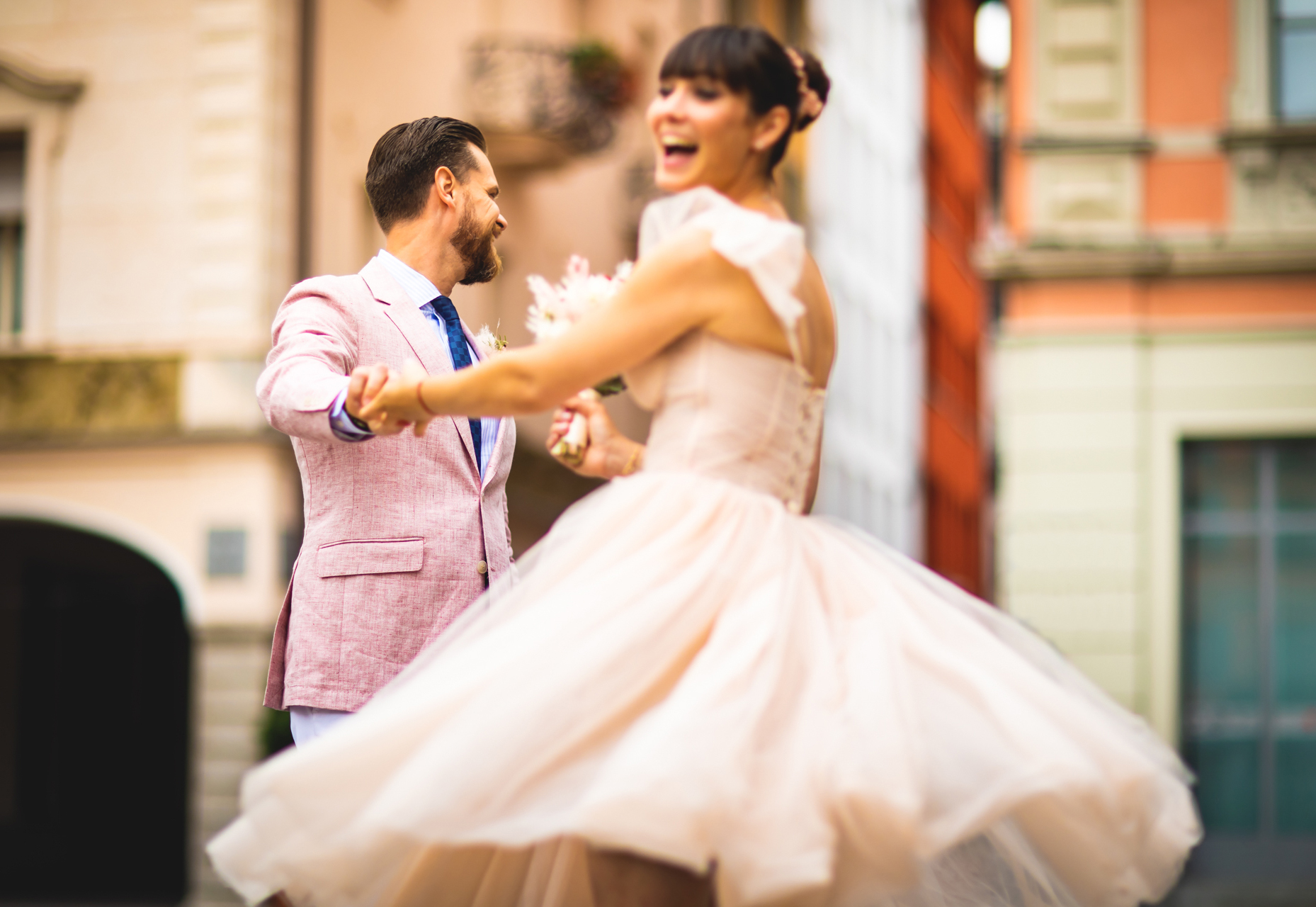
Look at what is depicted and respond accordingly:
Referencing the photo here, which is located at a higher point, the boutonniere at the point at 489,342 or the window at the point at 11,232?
the window at the point at 11,232

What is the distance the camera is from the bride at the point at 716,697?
2465 mm

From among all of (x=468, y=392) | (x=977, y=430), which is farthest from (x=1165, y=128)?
(x=977, y=430)

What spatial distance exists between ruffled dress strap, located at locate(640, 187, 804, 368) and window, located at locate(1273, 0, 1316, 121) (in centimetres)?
1066

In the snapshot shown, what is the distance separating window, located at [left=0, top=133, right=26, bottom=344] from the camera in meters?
13.6

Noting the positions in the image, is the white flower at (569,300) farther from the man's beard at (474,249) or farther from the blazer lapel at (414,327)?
the man's beard at (474,249)

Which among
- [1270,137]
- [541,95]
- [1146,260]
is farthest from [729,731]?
[541,95]

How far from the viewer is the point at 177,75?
522 inches

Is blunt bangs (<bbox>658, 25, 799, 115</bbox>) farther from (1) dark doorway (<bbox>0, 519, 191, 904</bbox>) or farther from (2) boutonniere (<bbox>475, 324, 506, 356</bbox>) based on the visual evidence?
(1) dark doorway (<bbox>0, 519, 191, 904</bbox>)

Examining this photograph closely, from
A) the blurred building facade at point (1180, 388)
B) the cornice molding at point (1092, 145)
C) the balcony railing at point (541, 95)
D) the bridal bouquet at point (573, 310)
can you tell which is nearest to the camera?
the bridal bouquet at point (573, 310)

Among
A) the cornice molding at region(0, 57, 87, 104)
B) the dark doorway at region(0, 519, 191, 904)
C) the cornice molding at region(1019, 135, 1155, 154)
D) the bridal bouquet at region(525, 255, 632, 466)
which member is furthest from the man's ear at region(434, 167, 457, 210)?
the dark doorway at region(0, 519, 191, 904)

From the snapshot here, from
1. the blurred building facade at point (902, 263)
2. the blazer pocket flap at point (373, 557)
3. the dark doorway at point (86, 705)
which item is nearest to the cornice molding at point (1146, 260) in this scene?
the dark doorway at point (86, 705)

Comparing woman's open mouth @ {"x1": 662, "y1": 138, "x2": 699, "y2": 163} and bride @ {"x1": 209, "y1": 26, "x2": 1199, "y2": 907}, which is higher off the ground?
woman's open mouth @ {"x1": 662, "y1": 138, "x2": 699, "y2": 163}

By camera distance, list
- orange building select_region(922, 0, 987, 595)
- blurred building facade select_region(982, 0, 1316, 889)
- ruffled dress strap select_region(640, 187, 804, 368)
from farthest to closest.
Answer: orange building select_region(922, 0, 987, 595), blurred building facade select_region(982, 0, 1316, 889), ruffled dress strap select_region(640, 187, 804, 368)

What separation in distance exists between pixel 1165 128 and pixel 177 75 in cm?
747
